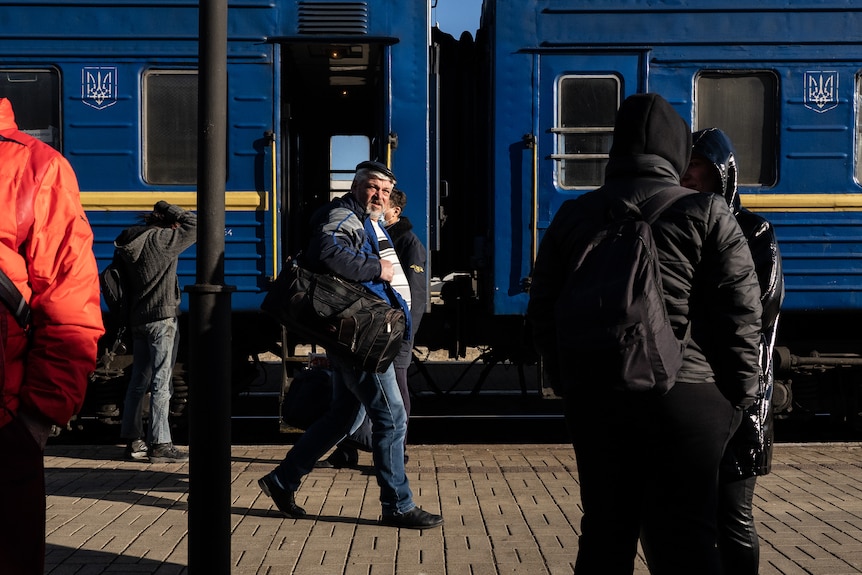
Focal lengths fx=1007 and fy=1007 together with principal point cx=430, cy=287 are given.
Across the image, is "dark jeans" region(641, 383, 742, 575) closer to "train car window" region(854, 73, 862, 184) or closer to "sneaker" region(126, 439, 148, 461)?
"sneaker" region(126, 439, 148, 461)

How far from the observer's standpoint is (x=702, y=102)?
760 centimetres

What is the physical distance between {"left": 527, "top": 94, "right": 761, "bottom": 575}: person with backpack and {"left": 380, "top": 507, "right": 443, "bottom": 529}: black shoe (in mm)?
2076

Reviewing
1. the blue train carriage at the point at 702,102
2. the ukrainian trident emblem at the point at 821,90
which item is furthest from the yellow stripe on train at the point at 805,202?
the ukrainian trident emblem at the point at 821,90

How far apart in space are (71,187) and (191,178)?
5.03 meters

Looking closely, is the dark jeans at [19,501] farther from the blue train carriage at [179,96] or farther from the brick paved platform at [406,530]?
the blue train carriage at [179,96]

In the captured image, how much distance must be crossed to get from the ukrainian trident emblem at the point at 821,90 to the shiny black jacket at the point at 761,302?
166 inches

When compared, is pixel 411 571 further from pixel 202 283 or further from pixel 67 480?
pixel 67 480

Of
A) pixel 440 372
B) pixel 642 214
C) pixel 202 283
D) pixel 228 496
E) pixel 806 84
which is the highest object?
pixel 806 84

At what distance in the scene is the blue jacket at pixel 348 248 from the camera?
16.9 feet

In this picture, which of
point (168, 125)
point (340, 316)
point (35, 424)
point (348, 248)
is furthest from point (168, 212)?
point (35, 424)

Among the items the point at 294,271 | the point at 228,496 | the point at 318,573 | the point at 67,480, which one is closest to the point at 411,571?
the point at 318,573

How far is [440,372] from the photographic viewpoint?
1209 centimetres

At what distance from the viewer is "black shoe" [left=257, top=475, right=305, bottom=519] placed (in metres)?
5.36

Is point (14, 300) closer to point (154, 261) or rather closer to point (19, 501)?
point (19, 501)
